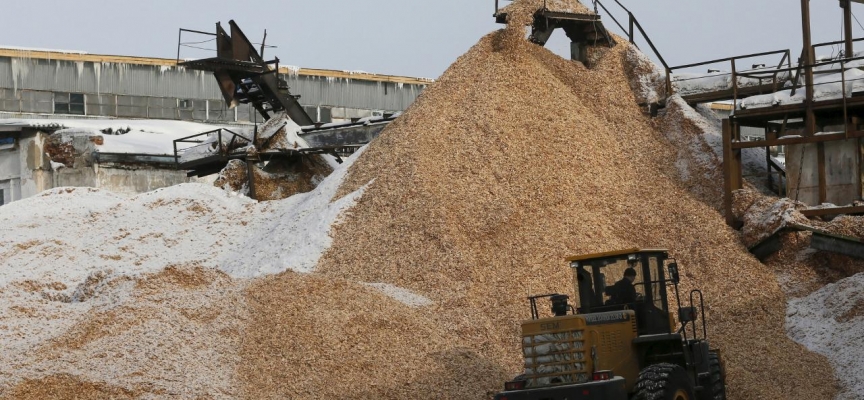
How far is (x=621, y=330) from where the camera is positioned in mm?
15727

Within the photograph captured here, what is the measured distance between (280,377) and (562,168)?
34.7 ft

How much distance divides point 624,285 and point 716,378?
7.07 ft

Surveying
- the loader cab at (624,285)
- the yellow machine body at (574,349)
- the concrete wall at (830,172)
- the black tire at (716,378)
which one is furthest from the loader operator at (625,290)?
the concrete wall at (830,172)

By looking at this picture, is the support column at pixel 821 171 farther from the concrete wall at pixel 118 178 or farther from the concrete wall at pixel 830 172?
the concrete wall at pixel 118 178

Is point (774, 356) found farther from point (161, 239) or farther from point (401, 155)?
point (161, 239)

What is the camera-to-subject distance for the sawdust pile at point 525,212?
2180cm

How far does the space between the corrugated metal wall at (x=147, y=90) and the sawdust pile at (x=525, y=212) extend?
1099 inches

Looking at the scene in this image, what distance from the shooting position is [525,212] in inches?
1017

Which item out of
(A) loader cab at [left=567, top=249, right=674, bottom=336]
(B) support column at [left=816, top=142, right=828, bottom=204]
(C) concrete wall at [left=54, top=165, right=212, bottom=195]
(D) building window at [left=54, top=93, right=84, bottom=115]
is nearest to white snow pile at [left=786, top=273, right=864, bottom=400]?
(B) support column at [left=816, top=142, right=828, bottom=204]

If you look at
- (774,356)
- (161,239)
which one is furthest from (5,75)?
(774,356)

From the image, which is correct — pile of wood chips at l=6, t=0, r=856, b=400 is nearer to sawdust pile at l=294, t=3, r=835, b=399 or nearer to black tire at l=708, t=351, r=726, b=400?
sawdust pile at l=294, t=3, r=835, b=399

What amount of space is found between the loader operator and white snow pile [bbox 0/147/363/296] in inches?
387

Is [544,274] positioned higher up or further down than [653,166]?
further down

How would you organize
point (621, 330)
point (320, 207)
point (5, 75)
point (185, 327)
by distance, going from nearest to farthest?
point (621, 330), point (185, 327), point (320, 207), point (5, 75)
